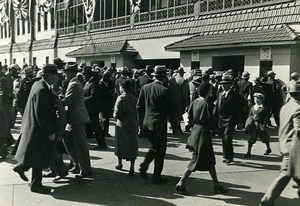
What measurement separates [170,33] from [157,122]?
45.2ft

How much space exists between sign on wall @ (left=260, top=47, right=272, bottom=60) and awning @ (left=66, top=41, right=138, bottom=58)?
9.65 meters

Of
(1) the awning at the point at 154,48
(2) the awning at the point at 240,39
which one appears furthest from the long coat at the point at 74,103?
(1) the awning at the point at 154,48

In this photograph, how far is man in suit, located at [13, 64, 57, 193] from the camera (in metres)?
5.63

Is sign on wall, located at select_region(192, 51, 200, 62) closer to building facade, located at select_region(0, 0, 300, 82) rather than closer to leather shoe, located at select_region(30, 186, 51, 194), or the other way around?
building facade, located at select_region(0, 0, 300, 82)

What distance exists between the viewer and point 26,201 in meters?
5.28

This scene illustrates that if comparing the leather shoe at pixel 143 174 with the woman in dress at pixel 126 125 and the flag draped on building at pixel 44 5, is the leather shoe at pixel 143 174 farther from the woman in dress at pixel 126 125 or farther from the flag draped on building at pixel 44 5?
the flag draped on building at pixel 44 5

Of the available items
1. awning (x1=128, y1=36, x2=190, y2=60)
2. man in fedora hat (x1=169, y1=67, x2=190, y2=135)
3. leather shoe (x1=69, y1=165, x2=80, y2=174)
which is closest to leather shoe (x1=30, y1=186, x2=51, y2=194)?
leather shoe (x1=69, y1=165, x2=80, y2=174)

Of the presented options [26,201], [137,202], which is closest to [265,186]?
[137,202]

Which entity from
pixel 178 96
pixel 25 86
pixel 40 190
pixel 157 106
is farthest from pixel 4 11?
pixel 40 190

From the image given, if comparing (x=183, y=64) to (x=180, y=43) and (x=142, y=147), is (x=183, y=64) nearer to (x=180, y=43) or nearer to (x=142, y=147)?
(x=180, y=43)

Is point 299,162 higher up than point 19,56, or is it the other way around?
point 19,56

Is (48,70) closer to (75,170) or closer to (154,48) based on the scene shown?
(75,170)

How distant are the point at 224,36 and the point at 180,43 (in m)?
2.35

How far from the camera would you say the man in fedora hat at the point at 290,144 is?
465 centimetres
